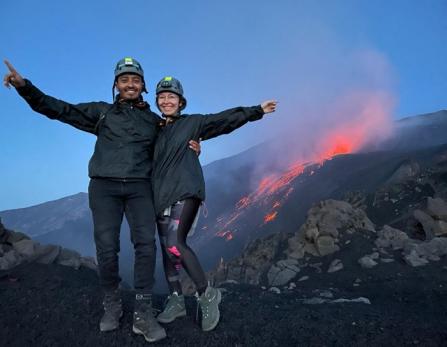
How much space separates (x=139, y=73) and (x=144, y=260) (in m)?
2.40

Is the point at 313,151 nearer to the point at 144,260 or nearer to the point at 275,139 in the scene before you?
the point at 275,139

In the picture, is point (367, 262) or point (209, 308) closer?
point (209, 308)

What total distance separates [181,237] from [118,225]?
2.56 feet

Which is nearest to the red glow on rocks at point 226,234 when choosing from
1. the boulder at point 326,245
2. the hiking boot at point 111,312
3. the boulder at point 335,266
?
the boulder at point 326,245

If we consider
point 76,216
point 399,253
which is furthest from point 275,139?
point 399,253

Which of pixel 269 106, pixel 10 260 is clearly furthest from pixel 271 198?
pixel 269 106

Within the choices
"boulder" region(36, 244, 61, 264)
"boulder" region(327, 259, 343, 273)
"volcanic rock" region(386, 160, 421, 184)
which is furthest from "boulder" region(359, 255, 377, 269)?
"volcanic rock" region(386, 160, 421, 184)

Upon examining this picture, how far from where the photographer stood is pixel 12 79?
4.10m

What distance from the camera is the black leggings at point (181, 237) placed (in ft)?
14.3

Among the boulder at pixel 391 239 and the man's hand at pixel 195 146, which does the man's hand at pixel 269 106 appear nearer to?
the man's hand at pixel 195 146

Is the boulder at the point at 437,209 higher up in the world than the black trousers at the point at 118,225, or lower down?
lower down

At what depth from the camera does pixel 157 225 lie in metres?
4.58

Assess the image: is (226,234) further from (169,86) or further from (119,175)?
(119,175)

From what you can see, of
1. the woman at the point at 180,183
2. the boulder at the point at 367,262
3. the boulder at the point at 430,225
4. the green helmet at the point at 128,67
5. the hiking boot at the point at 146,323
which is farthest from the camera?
the boulder at the point at 430,225
